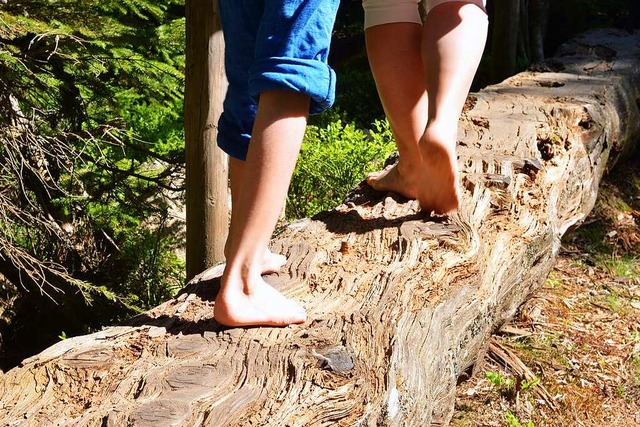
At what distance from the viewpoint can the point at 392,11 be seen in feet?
9.10

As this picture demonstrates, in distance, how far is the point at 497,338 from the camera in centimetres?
371

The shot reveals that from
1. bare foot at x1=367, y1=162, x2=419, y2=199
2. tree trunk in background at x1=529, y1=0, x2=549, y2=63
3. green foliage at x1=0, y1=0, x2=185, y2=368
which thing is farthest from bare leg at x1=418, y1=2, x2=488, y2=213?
tree trunk in background at x1=529, y1=0, x2=549, y2=63

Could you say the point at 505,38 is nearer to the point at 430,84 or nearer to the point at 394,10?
the point at 394,10

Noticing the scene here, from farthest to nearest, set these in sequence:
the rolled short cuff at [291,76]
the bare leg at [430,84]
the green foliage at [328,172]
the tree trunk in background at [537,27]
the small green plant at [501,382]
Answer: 1. the tree trunk in background at [537,27]
2. the green foliage at [328,172]
3. the small green plant at [501,382]
4. the bare leg at [430,84]
5. the rolled short cuff at [291,76]

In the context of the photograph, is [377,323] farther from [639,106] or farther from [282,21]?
[639,106]

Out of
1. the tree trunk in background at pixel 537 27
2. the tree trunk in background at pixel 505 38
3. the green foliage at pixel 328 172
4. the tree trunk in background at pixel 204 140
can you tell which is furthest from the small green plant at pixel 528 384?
the tree trunk in background at pixel 537 27

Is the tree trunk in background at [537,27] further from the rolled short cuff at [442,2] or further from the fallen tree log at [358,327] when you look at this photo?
the rolled short cuff at [442,2]

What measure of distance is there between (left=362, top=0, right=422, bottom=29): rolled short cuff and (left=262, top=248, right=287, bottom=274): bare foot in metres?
0.98

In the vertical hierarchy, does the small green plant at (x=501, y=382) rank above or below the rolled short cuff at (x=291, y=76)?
below

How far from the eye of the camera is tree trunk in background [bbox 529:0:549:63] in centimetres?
759

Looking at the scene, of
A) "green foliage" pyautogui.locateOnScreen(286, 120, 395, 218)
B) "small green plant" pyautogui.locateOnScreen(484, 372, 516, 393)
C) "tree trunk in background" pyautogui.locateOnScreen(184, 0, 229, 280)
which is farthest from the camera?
"green foliage" pyautogui.locateOnScreen(286, 120, 395, 218)

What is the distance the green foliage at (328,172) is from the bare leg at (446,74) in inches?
83.9

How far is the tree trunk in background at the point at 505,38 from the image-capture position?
6.86 metres

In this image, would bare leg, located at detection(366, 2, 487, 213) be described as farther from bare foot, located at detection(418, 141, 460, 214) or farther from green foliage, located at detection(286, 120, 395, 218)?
green foliage, located at detection(286, 120, 395, 218)
